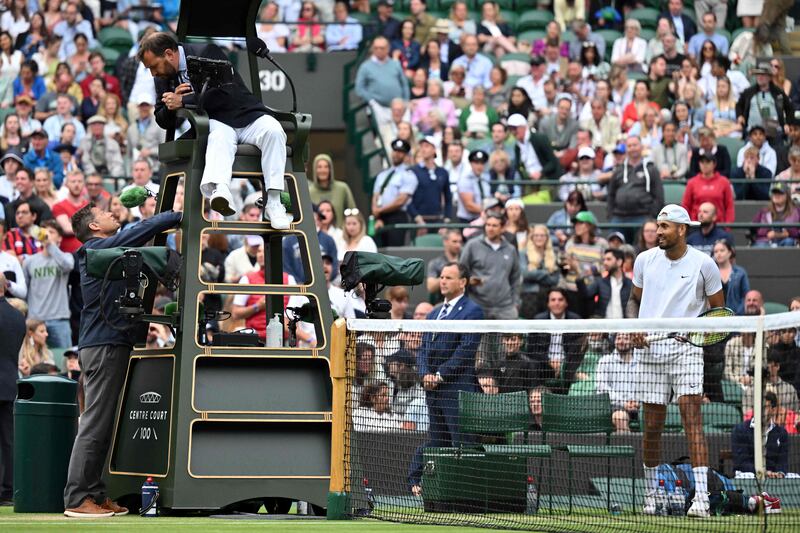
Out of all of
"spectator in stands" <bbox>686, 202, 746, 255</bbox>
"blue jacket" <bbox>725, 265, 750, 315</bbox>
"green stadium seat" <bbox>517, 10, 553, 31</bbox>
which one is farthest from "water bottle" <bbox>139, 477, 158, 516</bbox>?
"green stadium seat" <bbox>517, 10, 553, 31</bbox>

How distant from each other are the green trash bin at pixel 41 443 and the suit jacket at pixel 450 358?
2629 millimetres

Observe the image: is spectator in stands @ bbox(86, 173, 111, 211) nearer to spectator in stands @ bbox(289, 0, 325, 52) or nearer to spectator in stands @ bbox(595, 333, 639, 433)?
spectator in stands @ bbox(289, 0, 325, 52)

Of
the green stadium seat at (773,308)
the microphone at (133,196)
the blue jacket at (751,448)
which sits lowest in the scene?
the blue jacket at (751,448)

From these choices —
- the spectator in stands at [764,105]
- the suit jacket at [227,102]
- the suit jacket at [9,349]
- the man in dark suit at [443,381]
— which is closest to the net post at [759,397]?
the man in dark suit at [443,381]

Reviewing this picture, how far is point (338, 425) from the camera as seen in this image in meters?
10.7

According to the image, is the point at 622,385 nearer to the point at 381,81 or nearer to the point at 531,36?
the point at 381,81

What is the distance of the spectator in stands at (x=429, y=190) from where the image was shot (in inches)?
813

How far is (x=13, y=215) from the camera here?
750 inches

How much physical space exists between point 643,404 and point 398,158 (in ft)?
32.9

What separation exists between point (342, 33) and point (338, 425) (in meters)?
16.8

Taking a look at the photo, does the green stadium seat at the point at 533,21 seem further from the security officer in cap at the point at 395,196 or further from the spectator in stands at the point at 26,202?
the spectator in stands at the point at 26,202

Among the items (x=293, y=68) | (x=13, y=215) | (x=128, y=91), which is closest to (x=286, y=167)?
(x=13, y=215)

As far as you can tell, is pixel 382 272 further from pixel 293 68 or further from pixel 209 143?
pixel 293 68

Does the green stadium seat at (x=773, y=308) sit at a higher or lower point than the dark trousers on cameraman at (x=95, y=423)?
higher
